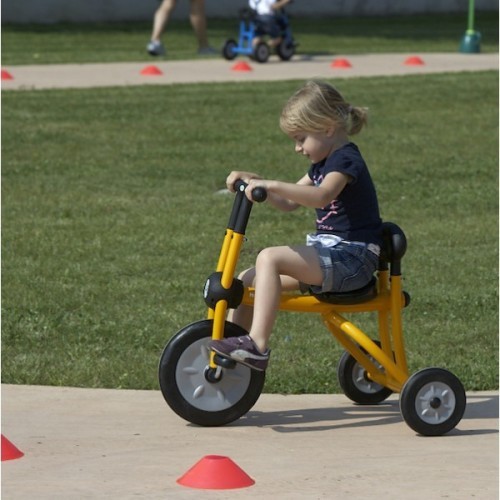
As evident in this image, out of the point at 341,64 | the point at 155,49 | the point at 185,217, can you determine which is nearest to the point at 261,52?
the point at 341,64

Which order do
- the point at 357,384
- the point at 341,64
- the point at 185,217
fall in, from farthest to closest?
the point at 341,64 < the point at 185,217 < the point at 357,384

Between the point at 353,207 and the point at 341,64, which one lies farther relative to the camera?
the point at 341,64

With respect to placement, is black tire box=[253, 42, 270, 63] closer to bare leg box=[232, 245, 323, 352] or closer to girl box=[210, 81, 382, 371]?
girl box=[210, 81, 382, 371]

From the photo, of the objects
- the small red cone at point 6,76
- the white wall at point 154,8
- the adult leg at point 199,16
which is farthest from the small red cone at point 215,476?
the white wall at point 154,8

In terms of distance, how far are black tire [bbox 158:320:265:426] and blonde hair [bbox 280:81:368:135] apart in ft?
2.90

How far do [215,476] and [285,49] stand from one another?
51.9 feet

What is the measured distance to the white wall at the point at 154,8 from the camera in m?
28.2

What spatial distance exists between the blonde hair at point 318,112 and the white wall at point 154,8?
74.6 feet

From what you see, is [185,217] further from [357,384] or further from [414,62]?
[414,62]

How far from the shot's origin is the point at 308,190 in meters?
5.42

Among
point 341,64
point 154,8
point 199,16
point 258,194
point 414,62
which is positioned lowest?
point 258,194

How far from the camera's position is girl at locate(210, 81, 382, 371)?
17.7 feet

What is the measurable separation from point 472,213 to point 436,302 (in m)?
2.71

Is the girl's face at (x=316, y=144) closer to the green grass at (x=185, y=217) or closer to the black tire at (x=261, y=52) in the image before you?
the green grass at (x=185, y=217)
